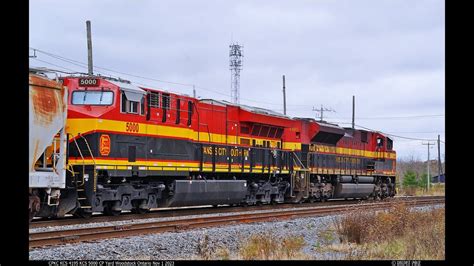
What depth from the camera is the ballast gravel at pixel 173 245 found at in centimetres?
1185

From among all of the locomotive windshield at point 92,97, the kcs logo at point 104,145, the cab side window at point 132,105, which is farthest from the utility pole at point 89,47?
the kcs logo at point 104,145

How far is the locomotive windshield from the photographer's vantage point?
Answer: 731 inches

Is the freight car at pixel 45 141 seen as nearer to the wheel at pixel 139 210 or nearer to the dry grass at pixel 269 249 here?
the wheel at pixel 139 210

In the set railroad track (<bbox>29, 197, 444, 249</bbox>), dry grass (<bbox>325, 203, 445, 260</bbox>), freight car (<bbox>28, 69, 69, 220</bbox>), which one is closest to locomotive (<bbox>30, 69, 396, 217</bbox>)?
freight car (<bbox>28, 69, 69, 220</bbox>)

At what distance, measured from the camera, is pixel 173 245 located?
1355 cm

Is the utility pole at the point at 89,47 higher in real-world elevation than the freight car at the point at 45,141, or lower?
higher

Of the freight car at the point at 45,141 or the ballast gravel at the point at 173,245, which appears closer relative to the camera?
the ballast gravel at the point at 173,245

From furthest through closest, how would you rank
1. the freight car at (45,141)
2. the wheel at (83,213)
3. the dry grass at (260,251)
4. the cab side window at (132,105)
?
the cab side window at (132,105) < the wheel at (83,213) < the freight car at (45,141) < the dry grass at (260,251)

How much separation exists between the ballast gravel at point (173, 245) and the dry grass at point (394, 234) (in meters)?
0.56
